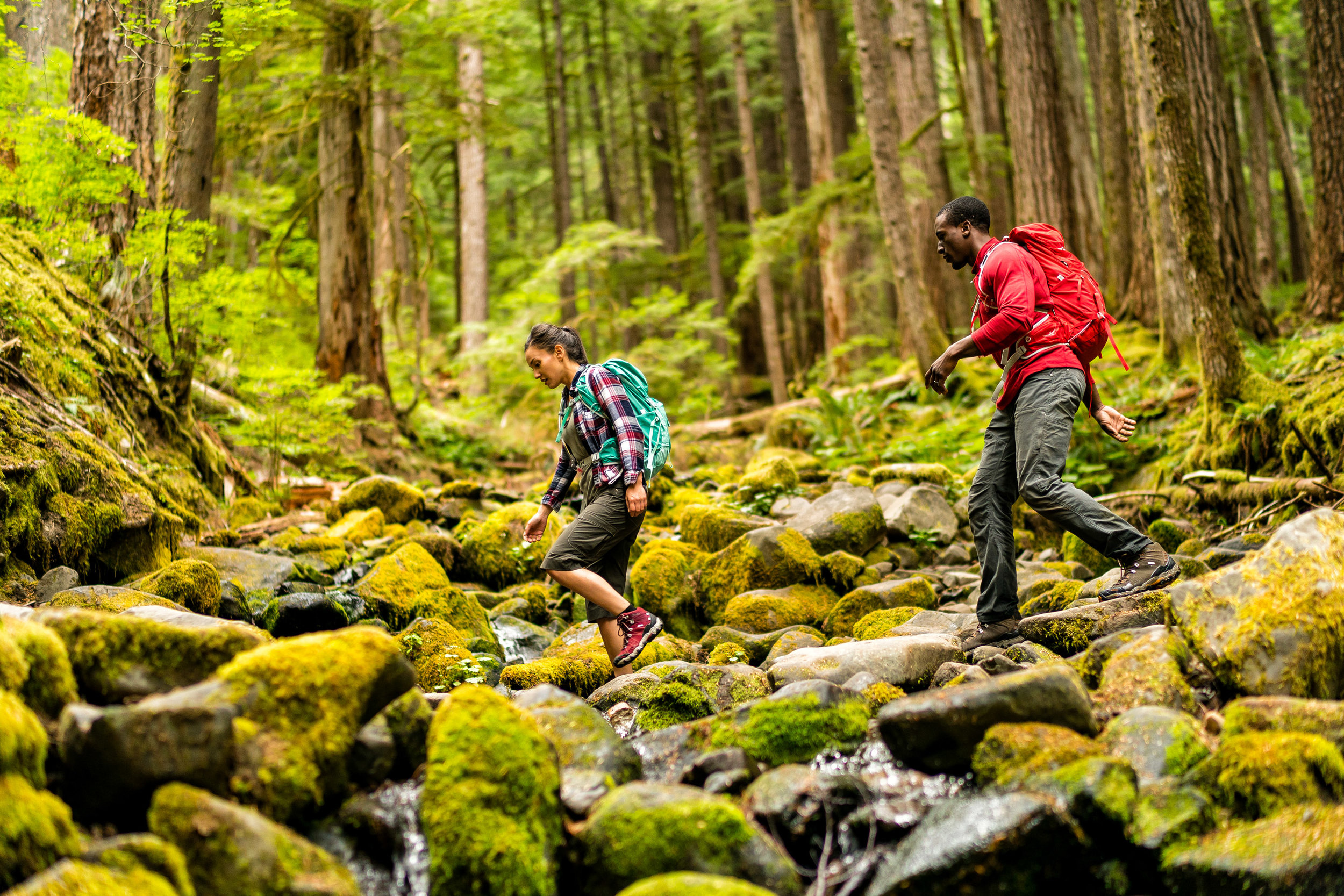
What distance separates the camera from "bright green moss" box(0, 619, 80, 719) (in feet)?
9.50

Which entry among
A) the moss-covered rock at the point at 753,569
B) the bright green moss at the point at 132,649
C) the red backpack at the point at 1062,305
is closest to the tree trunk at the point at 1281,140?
the moss-covered rock at the point at 753,569

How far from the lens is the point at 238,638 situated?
3.24m

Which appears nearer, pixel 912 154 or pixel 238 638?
pixel 238 638

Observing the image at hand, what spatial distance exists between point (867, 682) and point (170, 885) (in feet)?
9.47

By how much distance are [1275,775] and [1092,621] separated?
1705 mm

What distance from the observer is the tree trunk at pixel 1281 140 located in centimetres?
2281

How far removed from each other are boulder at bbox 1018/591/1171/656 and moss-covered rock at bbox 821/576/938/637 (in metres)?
1.22

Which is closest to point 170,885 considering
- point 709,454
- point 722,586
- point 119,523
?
point 119,523

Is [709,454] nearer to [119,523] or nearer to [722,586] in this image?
[722,586]

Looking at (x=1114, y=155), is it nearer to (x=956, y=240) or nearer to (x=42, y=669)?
(x=956, y=240)

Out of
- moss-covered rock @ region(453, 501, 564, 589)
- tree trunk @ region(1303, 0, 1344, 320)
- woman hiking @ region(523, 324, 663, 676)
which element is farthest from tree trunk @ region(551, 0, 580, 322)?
woman hiking @ region(523, 324, 663, 676)

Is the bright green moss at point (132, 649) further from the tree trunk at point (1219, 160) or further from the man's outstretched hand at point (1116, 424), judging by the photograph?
the tree trunk at point (1219, 160)

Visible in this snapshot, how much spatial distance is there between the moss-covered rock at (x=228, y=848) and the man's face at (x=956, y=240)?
3.96 meters

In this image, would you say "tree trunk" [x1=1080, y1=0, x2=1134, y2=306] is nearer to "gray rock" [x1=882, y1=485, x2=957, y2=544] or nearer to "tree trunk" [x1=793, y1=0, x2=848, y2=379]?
"tree trunk" [x1=793, y1=0, x2=848, y2=379]
